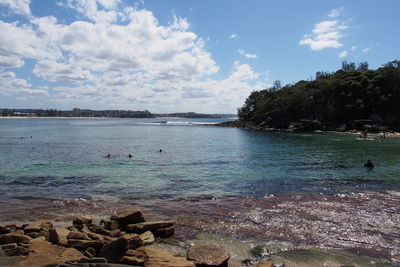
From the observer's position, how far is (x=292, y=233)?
45.4 feet

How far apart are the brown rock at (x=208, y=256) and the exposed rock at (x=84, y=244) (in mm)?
3379

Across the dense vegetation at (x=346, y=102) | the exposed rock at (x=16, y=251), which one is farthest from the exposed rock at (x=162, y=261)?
the dense vegetation at (x=346, y=102)

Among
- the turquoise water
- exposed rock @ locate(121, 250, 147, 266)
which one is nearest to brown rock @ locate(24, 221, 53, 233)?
exposed rock @ locate(121, 250, 147, 266)

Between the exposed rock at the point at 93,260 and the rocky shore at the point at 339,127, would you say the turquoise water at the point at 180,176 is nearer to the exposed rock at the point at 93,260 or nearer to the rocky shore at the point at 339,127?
the exposed rock at the point at 93,260

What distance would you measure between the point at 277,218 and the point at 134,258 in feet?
29.3

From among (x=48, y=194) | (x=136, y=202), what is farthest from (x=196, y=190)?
(x=48, y=194)

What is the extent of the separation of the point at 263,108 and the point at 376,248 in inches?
5110

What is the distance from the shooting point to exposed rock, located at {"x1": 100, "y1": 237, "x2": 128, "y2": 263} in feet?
32.5

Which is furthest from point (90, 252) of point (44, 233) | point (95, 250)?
point (44, 233)

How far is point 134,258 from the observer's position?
9.69m

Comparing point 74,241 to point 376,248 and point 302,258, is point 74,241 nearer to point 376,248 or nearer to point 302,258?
point 302,258

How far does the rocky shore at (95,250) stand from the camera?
927 centimetres

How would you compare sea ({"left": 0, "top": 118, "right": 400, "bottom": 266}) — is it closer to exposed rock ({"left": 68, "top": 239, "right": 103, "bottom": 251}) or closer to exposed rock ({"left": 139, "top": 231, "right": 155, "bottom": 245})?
exposed rock ({"left": 139, "top": 231, "right": 155, "bottom": 245})

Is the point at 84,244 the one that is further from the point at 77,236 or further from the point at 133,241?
the point at 133,241
